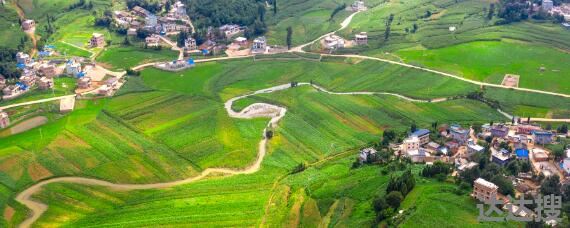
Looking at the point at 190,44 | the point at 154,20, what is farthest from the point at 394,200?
the point at 154,20

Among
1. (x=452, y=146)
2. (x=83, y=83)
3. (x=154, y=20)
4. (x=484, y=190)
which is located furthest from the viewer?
(x=154, y=20)

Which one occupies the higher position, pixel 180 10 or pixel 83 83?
pixel 180 10

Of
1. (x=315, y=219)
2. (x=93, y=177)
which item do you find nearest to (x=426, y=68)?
(x=315, y=219)

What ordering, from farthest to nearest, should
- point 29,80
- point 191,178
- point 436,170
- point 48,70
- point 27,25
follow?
point 27,25 < point 48,70 < point 29,80 < point 191,178 < point 436,170

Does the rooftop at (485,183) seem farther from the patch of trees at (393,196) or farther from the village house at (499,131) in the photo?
the village house at (499,131)

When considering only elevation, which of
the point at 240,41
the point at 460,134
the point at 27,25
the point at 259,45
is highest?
the point at 27,25

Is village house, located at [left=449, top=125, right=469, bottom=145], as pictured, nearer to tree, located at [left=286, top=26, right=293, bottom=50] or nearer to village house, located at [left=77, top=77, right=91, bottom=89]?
tree, located at [left=286, top=26, right=293, bottom=50]

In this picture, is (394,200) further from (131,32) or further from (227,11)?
(131,32)
